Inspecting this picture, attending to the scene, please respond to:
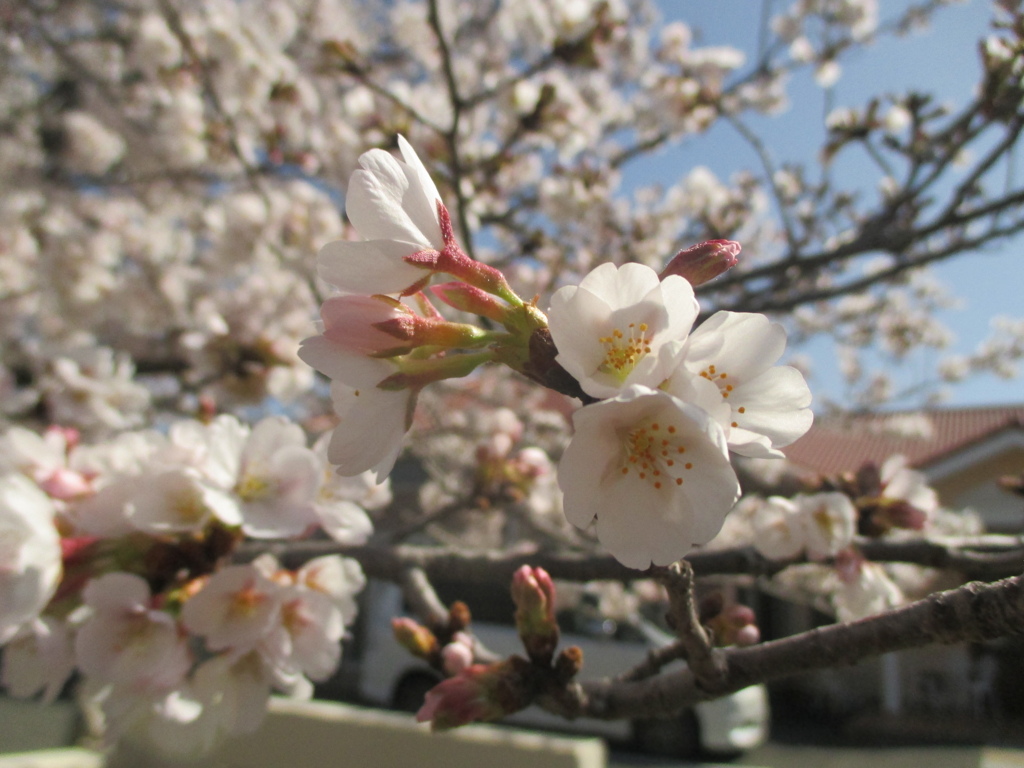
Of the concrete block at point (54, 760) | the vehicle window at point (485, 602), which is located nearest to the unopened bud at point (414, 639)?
the concrete block at point (54, 760)

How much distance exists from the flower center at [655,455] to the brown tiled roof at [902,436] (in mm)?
6658

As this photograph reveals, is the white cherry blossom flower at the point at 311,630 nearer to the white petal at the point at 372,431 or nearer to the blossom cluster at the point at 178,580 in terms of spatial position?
the blossom cluster at the point at 178,580

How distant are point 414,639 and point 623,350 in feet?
2.54

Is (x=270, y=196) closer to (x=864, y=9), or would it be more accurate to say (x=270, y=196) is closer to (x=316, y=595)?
(x=316, y=595)

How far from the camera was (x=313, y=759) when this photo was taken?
12.4 ft

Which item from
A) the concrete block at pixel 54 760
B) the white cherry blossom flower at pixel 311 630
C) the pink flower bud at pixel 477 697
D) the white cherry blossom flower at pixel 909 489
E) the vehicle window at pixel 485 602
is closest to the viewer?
the pink flower bud at pixel 477 697

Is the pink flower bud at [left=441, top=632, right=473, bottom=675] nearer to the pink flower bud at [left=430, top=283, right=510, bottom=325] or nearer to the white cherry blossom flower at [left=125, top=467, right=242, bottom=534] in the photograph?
the white cherry blossom flower at [left=125, top=467, right=242, bottom=534]

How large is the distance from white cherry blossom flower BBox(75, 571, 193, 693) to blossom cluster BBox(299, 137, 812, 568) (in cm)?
60

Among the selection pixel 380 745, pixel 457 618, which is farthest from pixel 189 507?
pixel 380 745

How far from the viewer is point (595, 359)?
62 centimetres

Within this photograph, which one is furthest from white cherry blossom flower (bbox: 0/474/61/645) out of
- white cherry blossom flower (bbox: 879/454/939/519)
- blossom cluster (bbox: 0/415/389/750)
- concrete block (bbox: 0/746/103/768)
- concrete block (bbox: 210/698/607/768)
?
concrete block (bbox: 210/698/607/768)

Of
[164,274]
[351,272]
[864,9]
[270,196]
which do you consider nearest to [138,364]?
[164,274]

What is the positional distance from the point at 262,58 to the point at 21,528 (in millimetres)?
3609

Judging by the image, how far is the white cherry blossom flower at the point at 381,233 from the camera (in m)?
0.63
